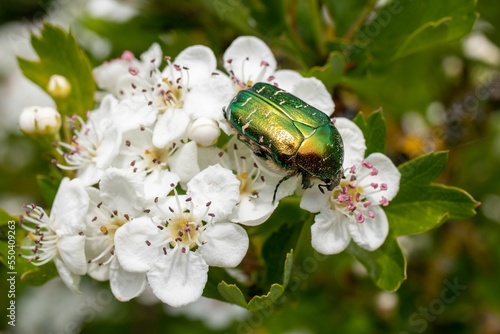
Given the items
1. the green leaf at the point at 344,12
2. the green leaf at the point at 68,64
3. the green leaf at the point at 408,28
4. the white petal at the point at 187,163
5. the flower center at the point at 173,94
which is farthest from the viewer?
the green leaf at the point at 344,12

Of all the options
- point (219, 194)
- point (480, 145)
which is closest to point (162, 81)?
point (219, 194)

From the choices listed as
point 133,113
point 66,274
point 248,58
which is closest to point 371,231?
point 248,58

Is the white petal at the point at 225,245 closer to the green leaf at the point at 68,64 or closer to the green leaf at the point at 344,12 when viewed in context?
the green leaf at the point at 68,64

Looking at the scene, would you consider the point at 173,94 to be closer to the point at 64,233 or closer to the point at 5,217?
the point at 64,233

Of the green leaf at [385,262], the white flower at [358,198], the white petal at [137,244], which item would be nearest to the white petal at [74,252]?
the white petal at [137,244]

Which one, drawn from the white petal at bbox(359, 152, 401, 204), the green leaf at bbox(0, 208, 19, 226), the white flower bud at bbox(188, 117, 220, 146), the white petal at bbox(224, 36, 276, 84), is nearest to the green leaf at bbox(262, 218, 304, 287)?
the white petal at bbox(359, 152, 401, 204)

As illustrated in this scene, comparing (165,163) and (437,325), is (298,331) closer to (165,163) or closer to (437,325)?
(437,325)
